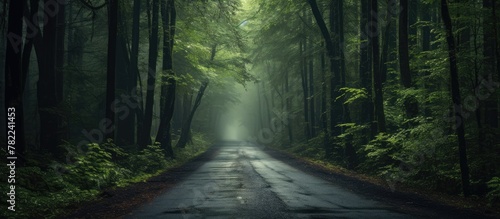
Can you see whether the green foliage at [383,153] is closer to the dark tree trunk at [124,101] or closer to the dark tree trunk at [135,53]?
the dark tree trunk at [135,53]

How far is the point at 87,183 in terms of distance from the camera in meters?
11.5

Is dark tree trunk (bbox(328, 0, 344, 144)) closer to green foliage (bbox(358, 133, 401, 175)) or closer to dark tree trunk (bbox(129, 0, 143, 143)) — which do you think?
green foliage (bbox(358, 133, 401, 175))

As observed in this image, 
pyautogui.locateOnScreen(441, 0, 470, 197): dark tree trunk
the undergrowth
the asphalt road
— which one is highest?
pyautogui.locateOnScreen(441, 0, 470, 197): dark tree trunk

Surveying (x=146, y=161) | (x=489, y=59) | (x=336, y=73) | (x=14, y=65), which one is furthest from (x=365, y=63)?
(x=14, y=65)

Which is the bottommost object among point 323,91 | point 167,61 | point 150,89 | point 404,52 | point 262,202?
point 262,202

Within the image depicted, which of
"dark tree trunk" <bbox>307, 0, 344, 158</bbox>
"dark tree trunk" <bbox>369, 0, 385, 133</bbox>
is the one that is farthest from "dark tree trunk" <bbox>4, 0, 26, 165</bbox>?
"dark tree trunk" <bbox>307, 0, 344, 158</bbox>

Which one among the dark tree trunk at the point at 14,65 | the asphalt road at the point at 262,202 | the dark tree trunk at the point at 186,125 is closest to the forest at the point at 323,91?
the dark tree trunk at the point at 14,65

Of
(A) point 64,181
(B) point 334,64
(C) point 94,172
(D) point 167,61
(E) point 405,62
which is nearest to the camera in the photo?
(A) point 64,181

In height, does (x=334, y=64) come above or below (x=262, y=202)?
above

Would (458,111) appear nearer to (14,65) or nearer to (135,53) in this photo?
(14,65)

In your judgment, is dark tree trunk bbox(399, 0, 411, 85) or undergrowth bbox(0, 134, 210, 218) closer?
undergrowth bbox(0, 134, 210, 218)

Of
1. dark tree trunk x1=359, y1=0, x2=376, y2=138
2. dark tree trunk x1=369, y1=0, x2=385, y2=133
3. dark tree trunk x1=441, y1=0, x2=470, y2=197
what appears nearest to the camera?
dark tree trunk x1=441, y1=0, x2=470, y2=197

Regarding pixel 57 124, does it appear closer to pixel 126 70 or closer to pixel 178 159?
pixel 126 70

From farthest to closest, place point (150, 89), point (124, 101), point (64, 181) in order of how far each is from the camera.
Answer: point (124, 101)
point (150, 89)
point (64, 181)
